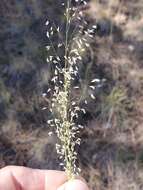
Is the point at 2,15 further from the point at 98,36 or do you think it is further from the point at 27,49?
the point at 98,36

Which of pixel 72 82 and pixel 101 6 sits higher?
pixel 101 6

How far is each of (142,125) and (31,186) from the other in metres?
1.70

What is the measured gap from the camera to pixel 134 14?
155 inches

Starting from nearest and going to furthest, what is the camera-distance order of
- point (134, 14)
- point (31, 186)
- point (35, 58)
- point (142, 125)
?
point (31, 186) < point (142, 125) < point (35, 58) < point (134, 14)

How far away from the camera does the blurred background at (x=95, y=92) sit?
129 inches

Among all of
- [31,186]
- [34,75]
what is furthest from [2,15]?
[31,186]

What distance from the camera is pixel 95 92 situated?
11.6ft

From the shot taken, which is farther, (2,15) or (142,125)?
(2,15)

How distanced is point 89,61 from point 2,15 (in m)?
0.80

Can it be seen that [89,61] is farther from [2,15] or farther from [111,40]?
[2,15]

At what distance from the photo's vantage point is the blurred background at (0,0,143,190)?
3.27m

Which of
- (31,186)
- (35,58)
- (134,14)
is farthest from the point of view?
(134,14)

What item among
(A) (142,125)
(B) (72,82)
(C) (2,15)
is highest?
(C) (2,15)

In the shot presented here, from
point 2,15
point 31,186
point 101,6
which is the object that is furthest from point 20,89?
point 31,186
